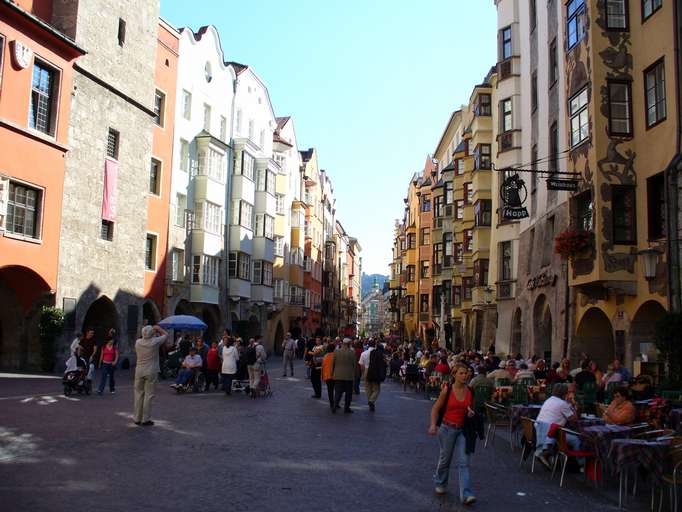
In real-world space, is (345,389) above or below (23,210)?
below

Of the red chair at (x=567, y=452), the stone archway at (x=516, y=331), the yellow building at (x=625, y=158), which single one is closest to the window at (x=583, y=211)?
the yellow building at (x=625, y=158)

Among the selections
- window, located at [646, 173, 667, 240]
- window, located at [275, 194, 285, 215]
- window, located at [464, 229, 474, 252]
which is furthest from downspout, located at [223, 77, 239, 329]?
window, located at [646, 173, 667, 240]

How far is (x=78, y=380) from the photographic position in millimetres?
19406

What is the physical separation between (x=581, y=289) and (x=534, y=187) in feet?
32.0

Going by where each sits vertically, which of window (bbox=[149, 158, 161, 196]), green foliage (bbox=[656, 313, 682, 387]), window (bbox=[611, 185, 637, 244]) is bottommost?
green foliage (bbox=[656, 313, 682, 387])

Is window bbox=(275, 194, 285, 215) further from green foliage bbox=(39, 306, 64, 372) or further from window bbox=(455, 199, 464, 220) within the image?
green foliage bbox=(39, 306, 64, 372)

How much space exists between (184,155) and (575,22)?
24.0 meters

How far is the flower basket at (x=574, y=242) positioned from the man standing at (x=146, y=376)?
42.7ft

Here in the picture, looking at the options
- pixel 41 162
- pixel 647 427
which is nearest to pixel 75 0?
pixel 41 162

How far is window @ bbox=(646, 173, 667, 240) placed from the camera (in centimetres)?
1955

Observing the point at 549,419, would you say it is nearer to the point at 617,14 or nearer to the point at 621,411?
the point at 621,411

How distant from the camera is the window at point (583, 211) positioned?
22.8 meters

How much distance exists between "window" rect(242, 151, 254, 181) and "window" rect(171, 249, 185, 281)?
9.93 meters

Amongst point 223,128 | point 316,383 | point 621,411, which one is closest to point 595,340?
point 316,383
